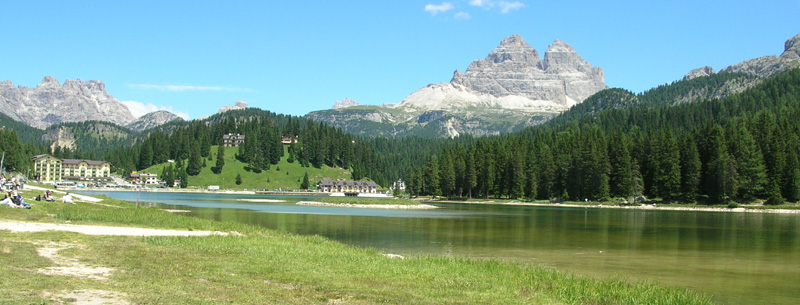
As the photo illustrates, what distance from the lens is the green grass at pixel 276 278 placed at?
59.6 ft

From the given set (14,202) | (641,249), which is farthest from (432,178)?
(14,202)

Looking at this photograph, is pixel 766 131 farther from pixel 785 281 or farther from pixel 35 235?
pixel 35 235

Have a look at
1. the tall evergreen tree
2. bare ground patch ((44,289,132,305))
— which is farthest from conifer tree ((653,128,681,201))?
bare ground patch ((44,289,132,305))

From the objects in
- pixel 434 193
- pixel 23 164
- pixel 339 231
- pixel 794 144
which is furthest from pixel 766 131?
pixel 23 164

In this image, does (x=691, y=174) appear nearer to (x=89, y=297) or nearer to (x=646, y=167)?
(x=646, y=167)

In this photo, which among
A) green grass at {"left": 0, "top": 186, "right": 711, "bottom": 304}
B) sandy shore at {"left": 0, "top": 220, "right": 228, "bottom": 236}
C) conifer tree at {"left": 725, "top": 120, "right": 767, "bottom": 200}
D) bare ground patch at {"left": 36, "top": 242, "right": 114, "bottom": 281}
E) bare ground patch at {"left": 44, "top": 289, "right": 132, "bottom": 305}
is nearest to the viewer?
bare ground patch at {"left": 44, "top": 289, "right": 132, "bottom": 305}

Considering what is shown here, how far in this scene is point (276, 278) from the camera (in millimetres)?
21984

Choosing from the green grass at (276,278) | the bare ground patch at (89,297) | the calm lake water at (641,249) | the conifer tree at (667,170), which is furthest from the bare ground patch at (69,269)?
the conifer tree at (667,170)

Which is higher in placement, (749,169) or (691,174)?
(749,169)

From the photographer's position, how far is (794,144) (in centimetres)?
12300

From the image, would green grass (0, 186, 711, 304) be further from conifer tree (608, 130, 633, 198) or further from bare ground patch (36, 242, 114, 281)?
conifer tree (608, 130, 633, 198)

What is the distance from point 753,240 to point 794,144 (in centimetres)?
8329

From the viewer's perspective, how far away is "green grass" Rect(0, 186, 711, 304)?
18156 millimetres

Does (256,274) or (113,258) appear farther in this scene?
(113,258)
